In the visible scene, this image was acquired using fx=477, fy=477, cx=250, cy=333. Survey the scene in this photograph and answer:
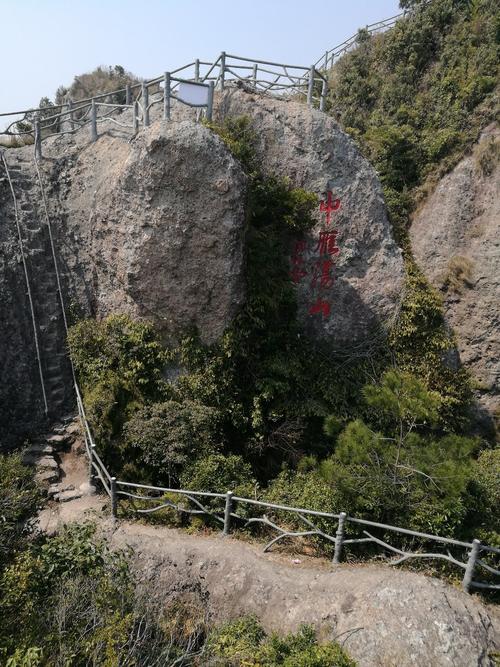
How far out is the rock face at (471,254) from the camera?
12.0 metres

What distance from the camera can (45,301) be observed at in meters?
11.4

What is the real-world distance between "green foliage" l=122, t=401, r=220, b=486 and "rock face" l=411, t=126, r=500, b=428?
6.99 metres

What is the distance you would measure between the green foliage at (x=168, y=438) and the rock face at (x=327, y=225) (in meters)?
3.78

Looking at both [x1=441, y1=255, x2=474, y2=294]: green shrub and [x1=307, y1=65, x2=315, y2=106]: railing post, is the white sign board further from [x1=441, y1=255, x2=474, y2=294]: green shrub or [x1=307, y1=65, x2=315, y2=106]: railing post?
[x1=441, y1=255, x2=474, y2=294]: green shrub

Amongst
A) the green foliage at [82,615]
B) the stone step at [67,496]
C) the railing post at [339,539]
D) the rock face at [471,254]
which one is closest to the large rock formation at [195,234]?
the rock face at [471,254]

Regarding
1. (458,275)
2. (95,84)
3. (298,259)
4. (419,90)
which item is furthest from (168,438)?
(95,84)

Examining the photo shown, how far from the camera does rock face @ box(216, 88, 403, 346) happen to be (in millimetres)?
11531

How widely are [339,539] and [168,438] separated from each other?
375 centimetres

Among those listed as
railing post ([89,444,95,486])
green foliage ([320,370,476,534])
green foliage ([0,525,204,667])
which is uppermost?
green foliage ([320,370,476,534])

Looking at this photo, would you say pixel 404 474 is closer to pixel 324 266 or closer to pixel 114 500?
pixel 114 500

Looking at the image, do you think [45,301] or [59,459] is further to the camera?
[45,301]

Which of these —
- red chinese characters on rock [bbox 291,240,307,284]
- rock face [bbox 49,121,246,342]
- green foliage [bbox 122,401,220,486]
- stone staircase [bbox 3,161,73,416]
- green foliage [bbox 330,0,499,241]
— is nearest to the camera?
green foliage [bbox 122,401,220,486]

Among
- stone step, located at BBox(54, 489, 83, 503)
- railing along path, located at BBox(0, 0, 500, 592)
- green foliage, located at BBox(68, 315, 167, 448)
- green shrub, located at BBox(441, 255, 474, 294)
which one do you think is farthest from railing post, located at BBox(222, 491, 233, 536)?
green shrub, located at BBox(441, 255, 474, 294)

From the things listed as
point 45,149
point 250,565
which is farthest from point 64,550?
point 45,149
